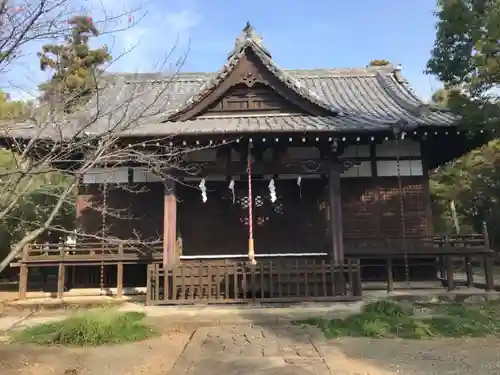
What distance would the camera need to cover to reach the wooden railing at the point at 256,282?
10609 millimetres

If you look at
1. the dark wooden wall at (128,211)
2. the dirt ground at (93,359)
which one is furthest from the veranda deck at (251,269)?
the dirt ground at (93,359)

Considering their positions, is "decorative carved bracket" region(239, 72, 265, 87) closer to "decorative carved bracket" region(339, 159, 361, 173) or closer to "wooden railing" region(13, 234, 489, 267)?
"decorative carved bracket" region(339, 159, 361, 173)

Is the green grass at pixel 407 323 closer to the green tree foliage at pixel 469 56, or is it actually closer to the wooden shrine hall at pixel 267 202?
the wooden shrine hall at pixel 267 202

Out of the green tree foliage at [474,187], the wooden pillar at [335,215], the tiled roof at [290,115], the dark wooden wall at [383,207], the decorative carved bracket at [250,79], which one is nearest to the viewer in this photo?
the tiled roof at [290,115]

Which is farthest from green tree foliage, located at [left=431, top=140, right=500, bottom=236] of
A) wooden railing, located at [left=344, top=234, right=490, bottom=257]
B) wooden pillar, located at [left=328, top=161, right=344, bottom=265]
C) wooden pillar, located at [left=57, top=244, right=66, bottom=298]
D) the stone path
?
wooden pillar, located at [left=57, top=244, right=66, bottom=298]

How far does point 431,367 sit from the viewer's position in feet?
20.0

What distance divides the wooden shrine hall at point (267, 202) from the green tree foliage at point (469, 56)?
69 centimetres

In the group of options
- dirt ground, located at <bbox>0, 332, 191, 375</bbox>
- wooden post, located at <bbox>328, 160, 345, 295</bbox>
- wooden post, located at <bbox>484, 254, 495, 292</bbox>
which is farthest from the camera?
wooden post, located at <bbox>484, 254, 495, 292</bbox>

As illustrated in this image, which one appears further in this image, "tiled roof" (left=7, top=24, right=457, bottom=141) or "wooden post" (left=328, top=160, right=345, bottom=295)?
"wooden post" (left=328, top=160, right=345, bottom=295)

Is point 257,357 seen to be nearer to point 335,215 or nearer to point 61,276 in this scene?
point 335,215

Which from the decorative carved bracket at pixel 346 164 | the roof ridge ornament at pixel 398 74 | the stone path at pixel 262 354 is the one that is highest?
the roof ridge ornament at pixel 398 74

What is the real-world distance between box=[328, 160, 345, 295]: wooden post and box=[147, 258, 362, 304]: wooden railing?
0.02m

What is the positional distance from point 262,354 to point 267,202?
682 centimetres

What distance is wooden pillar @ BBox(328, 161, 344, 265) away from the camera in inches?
436
